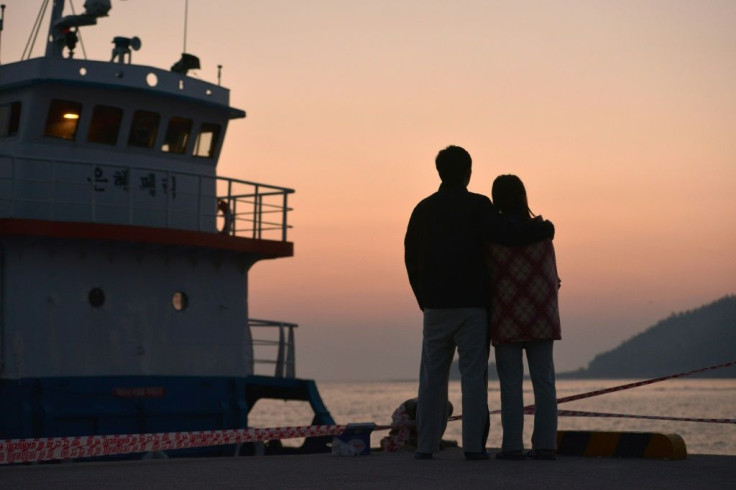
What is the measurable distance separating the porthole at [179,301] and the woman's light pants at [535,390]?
12.1 m

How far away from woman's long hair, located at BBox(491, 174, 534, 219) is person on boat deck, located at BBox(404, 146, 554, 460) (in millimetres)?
110

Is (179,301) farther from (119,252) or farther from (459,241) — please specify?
(459,241)

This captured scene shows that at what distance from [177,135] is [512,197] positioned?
44.9 ft

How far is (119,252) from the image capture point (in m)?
19.3

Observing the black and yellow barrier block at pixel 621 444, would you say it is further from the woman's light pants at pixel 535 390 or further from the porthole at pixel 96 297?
the porthole at pixel 96 297

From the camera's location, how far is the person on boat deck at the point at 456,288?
337 inches

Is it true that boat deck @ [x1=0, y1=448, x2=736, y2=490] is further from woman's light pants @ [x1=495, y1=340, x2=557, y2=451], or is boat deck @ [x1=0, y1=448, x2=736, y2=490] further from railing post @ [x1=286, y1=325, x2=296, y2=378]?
railing post @ [x1=286, y1=325, x2=296, y2=378]

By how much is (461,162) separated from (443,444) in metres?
2.83

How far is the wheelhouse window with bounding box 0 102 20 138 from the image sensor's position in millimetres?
20203

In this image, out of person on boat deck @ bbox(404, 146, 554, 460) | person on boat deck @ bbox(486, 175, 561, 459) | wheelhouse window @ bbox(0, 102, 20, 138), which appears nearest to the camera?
person on boat deck @ bbox(486, 175, 561, 459)

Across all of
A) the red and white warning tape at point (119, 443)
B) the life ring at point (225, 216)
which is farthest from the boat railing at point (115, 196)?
the red and white warning tape at point (119, 443)

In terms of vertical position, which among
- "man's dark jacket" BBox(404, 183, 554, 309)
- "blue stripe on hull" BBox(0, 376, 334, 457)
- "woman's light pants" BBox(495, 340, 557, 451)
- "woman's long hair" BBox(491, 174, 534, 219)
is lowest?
"blue stripe on hull" BBox(0, 376, 334, 457)

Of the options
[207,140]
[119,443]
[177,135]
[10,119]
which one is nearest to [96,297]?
[10,119]

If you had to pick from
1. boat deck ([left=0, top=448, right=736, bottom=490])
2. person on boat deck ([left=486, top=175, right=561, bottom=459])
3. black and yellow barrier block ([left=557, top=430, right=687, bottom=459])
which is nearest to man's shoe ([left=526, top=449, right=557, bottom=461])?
person on boat deck ([left=486, top=175, right=561, bottom=459])
